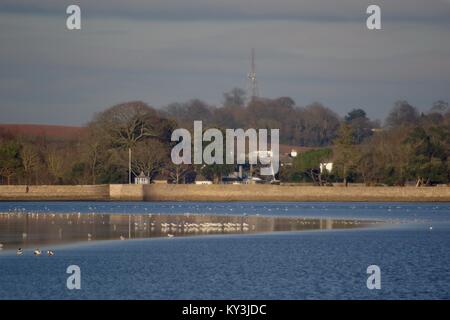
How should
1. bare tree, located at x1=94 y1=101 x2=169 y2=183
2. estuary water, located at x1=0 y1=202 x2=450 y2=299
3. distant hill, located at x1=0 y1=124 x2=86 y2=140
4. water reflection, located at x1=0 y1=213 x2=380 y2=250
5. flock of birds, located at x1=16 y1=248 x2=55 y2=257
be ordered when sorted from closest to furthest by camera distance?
1. estuary water, located at x1=0 y1=202 x2=450 y2=299
2. flock of birds, located at x1=16 y1=248 x2=55 y2=257
3. water reflection, located at x1=0 y1=213 x2=380 y2=250
4. bare tree, located at x1=94 y1=101 x2=169 y2=183
5. distant hill, located at x1=0 y1=124 x2=86 y2=140

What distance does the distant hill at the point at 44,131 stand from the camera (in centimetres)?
13338

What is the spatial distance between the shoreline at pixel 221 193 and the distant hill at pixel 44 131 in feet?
86.3

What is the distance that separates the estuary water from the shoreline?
35167 mm

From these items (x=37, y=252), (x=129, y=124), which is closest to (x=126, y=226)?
(x=37, y=252)

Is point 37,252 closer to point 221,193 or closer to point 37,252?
point 37,252

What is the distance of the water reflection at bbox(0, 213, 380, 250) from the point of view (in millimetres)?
48219

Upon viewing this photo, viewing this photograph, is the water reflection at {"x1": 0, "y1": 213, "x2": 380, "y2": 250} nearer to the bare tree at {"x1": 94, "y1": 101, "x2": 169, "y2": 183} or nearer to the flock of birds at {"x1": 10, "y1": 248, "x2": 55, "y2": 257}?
the flock of birds at {"x1": 10, "y1": 248, "x2": 55, "y2": 257}

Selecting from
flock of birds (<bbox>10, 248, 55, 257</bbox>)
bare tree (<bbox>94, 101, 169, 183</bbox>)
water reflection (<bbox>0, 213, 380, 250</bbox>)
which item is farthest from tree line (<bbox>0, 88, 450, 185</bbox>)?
flock of birds (<bbox>10, 248, 55, 257</bbox>)

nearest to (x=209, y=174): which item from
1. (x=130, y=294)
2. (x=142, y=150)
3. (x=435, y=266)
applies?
(x=142, y=150)

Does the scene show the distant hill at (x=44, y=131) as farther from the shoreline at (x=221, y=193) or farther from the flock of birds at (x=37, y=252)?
the flock of birds at (x=37, y=252)

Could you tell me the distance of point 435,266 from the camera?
37844 mm

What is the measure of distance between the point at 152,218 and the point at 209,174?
47678mm
